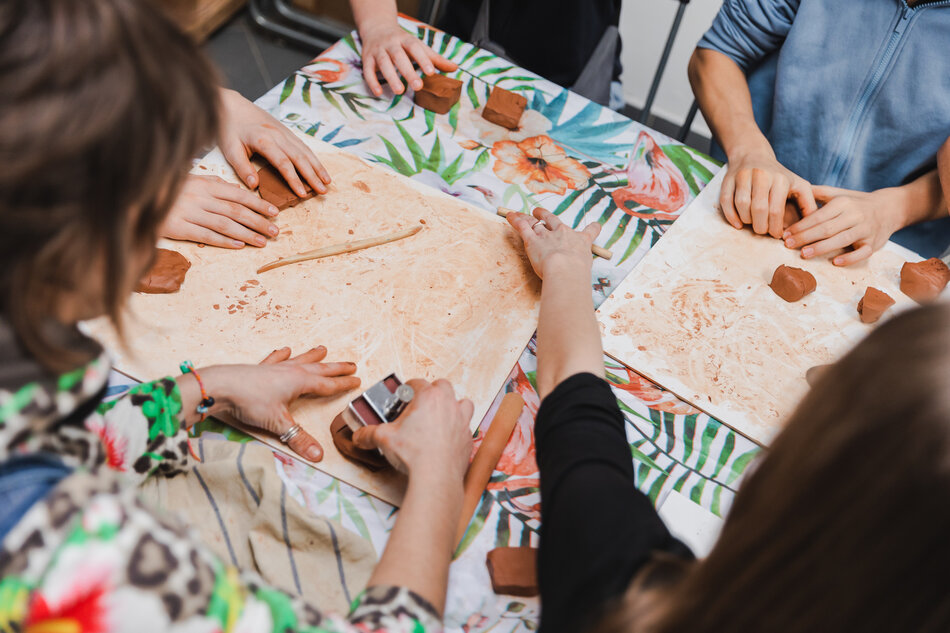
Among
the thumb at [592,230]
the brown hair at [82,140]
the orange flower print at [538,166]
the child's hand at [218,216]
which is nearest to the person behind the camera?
the brown hair at [82,140]

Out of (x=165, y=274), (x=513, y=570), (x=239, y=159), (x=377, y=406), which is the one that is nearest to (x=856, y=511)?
(x=513, y=570)

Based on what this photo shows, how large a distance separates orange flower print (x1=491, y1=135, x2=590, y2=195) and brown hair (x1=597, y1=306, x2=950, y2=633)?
773mm

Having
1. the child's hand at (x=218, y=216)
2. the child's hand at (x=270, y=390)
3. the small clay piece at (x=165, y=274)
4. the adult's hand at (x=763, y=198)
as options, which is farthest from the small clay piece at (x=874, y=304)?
the small clay piece at (x=165, y=274)

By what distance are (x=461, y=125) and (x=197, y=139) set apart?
0.81 metres

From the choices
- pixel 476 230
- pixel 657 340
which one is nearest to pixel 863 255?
pixel 657 340

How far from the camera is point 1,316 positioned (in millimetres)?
520

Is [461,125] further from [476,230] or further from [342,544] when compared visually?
[342,544]

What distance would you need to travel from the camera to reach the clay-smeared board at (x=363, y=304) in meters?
0.94

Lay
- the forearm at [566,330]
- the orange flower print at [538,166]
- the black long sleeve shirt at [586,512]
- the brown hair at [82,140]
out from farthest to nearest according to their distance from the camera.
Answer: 1. the orange flower print at [538,166]
2. the forearm at [566,330]
3. the black long sleeve shirt at [586,512]
4. the brown hair at [82,140]

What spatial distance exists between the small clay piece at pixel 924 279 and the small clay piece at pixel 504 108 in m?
0.74

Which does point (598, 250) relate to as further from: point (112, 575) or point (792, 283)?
point (112, 575)

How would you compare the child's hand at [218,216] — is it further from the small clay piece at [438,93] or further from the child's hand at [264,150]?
the small clay piece at [438,93]

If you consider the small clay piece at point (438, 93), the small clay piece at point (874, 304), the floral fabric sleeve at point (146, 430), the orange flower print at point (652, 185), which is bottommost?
the floral fabric sleeve at point (146, 430)

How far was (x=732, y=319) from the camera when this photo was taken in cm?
109
